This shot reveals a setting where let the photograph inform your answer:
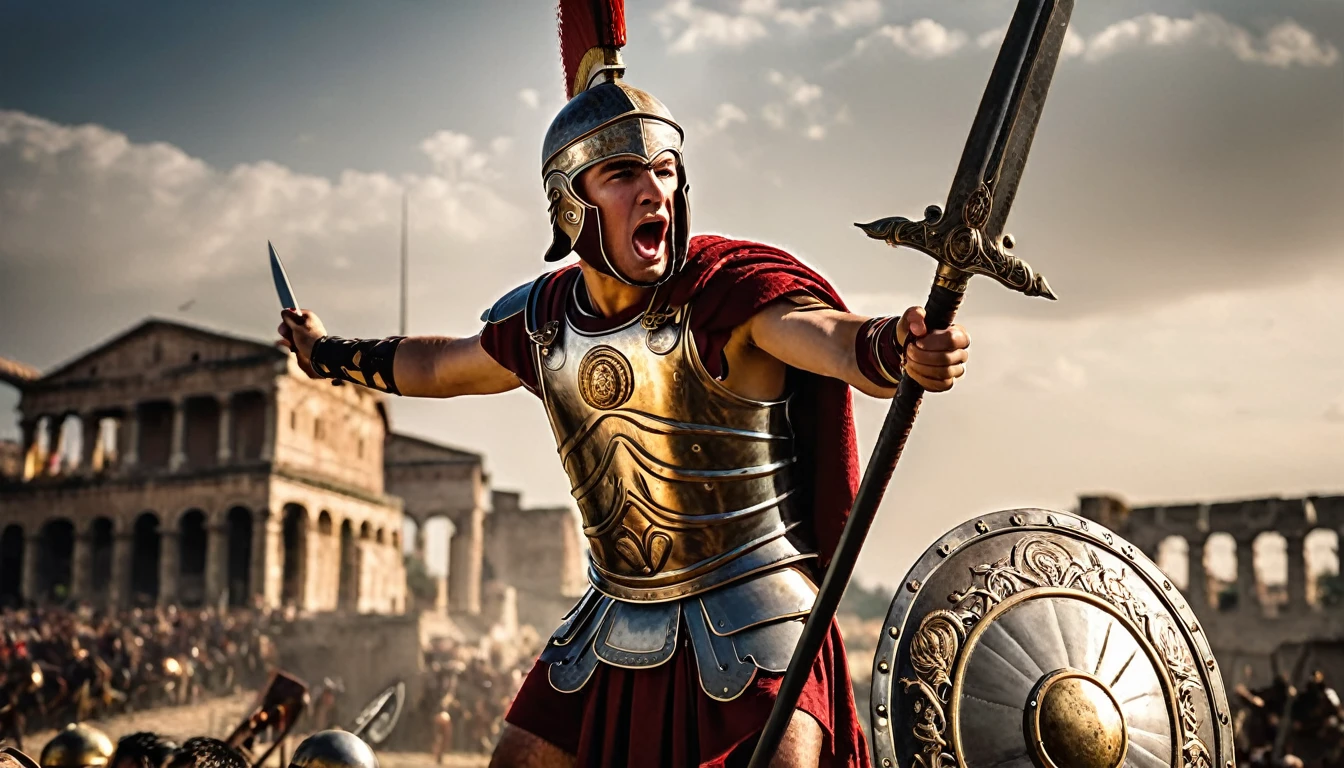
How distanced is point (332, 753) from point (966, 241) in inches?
154

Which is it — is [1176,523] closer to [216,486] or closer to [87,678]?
[216,486]

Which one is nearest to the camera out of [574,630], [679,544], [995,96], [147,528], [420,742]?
[995,96]

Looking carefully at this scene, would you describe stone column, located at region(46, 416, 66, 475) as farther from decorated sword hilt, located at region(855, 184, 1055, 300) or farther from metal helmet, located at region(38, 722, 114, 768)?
decorated sword hilt, located at region(855, 184, 1055, 300)

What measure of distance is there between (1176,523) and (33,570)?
34.1m

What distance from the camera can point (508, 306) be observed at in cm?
400

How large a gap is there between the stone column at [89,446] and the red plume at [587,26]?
4503cm

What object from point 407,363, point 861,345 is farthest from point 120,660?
point 861,345

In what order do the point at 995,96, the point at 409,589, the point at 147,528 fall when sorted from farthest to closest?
the point at 409,589
the point at 147,528
the point at 995,96

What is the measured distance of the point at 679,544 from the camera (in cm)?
347

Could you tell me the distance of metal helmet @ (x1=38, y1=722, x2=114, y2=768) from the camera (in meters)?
6.37

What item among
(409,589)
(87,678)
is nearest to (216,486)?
(409,589)

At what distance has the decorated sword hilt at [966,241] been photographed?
265 cm

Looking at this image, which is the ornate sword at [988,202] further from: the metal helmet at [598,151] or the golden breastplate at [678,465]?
the metal helmet at [598,151]

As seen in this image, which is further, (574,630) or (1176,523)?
(1176,523)
